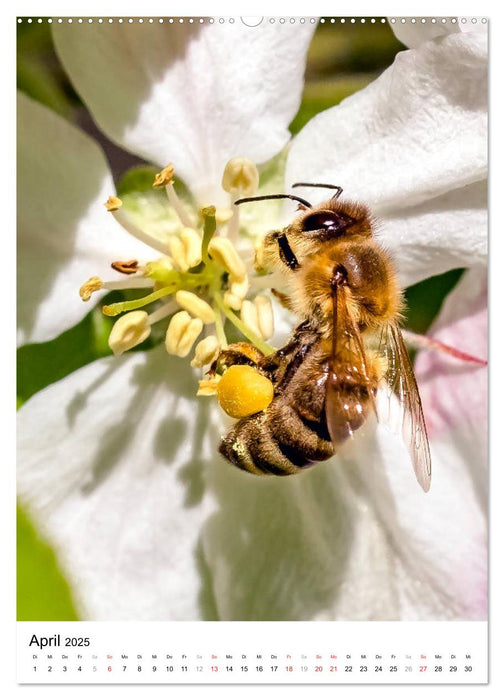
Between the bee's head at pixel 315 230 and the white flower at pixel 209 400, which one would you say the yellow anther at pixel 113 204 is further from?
the bee's head at pixel 315 230

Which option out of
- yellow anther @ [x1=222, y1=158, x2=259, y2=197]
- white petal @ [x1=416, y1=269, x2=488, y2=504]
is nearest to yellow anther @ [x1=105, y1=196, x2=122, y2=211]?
yellow anther @ [x1=222, y1=158, x2=259, y2=197]

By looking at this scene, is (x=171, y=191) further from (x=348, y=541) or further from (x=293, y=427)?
(x=348, y=541)

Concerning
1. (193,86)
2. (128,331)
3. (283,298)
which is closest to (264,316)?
(283,298)
